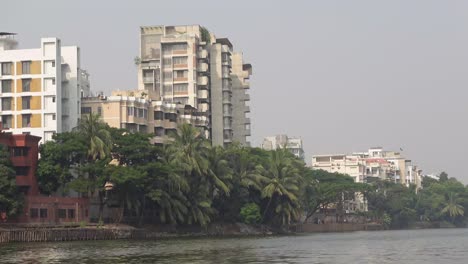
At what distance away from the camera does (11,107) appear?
134 m

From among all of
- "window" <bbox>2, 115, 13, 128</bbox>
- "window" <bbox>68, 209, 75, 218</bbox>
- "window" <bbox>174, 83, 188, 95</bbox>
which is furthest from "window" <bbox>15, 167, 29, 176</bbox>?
"window" <bbox>174, 83, 188, 95</bbox>

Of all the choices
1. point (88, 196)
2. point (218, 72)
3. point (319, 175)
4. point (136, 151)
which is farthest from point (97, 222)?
point (319, 175)

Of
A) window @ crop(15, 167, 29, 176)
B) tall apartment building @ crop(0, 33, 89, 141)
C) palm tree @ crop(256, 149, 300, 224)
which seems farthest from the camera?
palm tree @ crop(256, 149, 300, 224)

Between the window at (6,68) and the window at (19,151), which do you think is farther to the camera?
the window at (6,68)

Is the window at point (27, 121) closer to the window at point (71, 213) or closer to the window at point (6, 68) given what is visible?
the window at point (6, 68)

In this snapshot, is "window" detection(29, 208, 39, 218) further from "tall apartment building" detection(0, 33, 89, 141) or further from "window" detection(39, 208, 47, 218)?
"tall apartment building" detection(0, 33, 89, 141)

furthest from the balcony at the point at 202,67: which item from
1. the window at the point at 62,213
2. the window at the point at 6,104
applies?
the window at the point at 62,213

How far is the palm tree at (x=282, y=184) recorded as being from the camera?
14575cm

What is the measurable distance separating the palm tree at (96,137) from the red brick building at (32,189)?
702 centimetres

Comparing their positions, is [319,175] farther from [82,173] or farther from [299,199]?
[82,173]

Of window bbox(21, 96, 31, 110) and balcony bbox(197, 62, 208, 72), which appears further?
balcony bbox(197, 62, 208, 72)

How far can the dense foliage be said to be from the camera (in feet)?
371

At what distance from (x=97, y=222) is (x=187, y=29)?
241 feet

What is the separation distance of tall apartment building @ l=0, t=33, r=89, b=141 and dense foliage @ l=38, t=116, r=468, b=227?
35.8 feet
